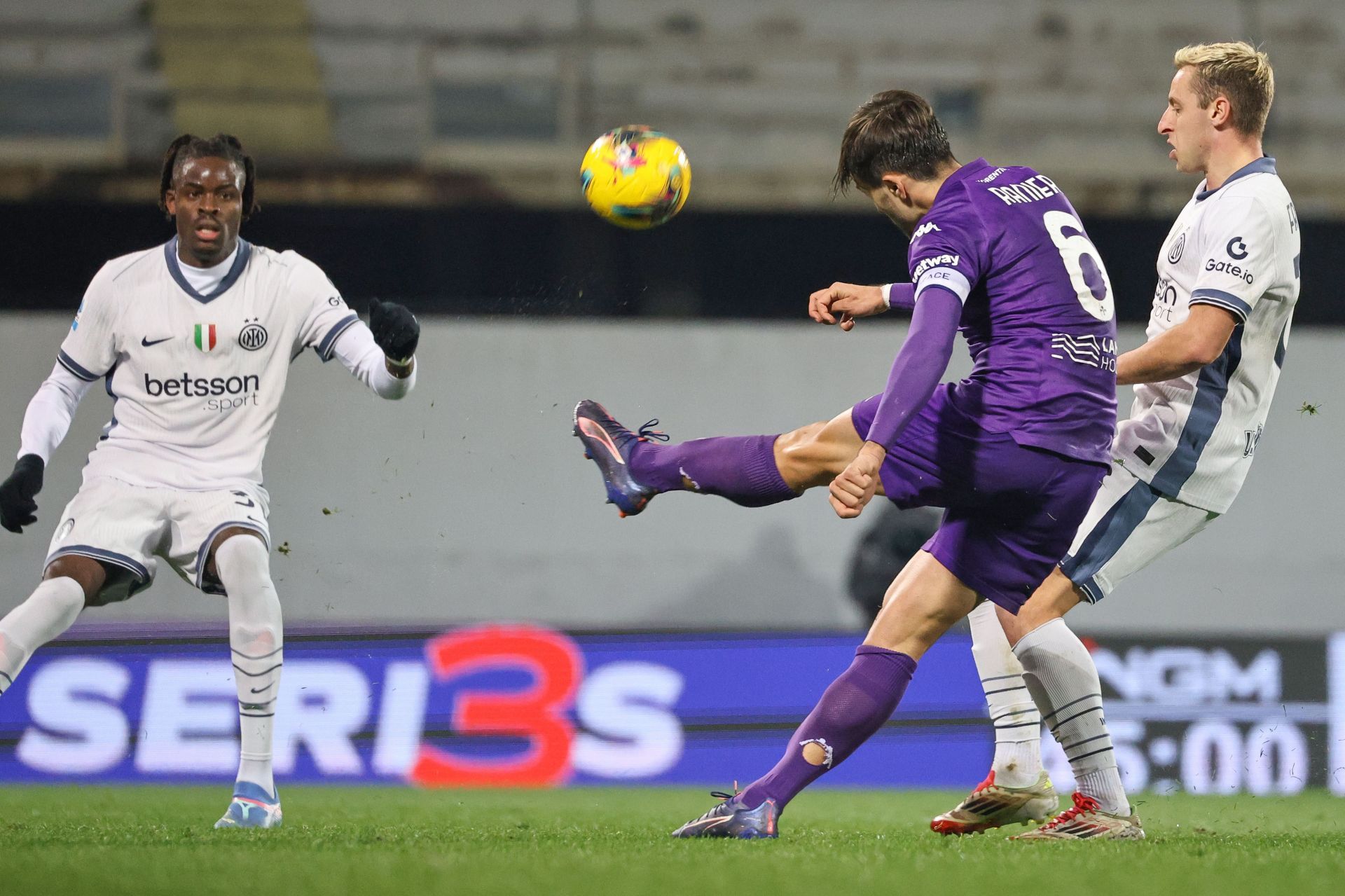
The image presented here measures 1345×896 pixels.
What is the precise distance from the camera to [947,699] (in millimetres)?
7109

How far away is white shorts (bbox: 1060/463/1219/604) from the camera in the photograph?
12.7 ft

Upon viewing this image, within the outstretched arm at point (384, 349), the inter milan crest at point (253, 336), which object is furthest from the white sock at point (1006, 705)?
the inter milan crest at point (253, 336)

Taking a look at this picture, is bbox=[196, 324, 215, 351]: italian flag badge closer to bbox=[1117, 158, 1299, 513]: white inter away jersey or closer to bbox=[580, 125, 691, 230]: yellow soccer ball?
bbox=[580, 125, 691, 230]: yellow soccer ball

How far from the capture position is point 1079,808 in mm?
3703

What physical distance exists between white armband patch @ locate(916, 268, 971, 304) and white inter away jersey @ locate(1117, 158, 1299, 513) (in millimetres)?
909

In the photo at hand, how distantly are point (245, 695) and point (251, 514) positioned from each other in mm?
489

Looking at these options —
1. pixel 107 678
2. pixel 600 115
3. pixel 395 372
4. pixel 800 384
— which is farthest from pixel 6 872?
pixel 600 115

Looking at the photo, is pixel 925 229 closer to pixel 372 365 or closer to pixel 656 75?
pixel 372 365

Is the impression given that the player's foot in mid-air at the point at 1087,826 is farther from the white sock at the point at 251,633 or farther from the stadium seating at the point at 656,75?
the stadium seating at the point at 656,75

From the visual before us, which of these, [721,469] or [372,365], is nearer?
[721,469]

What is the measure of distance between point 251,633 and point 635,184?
5.33 feet

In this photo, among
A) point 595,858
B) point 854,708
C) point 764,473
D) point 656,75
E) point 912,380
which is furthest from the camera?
point 656,75

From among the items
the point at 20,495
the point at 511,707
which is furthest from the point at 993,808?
the point at 511,707

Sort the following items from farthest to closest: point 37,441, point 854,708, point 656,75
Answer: point 656,75, point 37,441, point 854,708
